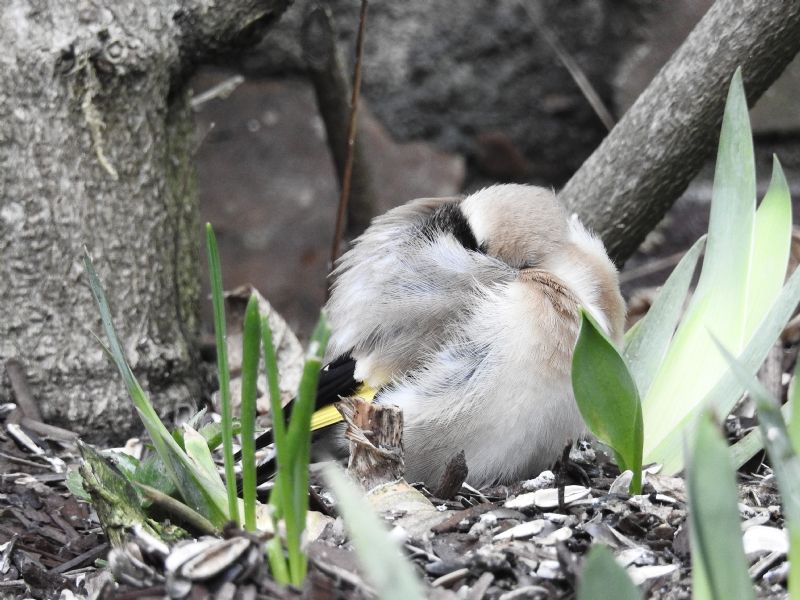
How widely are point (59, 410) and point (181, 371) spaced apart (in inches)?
13.5

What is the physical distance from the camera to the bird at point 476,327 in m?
2.12

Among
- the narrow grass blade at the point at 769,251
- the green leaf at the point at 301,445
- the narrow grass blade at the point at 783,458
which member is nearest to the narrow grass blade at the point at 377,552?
the green leaf at the point at 301,445

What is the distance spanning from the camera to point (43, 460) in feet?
8.07

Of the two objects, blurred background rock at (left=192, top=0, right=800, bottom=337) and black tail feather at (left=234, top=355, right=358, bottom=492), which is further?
blurred background rock at (left=192, top=0, right=800, bottom=337)

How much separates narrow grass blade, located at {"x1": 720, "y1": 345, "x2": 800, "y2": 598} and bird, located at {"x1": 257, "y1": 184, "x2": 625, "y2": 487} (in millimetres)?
796

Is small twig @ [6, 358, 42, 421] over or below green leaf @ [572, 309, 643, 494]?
below

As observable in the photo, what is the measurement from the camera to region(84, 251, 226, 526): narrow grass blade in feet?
5.58

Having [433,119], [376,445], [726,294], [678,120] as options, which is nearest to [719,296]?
[726,294]

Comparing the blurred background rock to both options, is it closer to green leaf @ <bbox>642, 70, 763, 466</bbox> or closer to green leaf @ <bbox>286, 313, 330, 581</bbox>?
green leaf @ <bbox>642, 70, 763, 466</bbox>

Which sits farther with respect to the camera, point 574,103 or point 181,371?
point 574,103

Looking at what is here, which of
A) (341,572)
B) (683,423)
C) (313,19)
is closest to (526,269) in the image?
(683,423)

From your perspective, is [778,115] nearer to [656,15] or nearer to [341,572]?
[656,15]

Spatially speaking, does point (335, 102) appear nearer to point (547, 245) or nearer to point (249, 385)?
point (547, 245)

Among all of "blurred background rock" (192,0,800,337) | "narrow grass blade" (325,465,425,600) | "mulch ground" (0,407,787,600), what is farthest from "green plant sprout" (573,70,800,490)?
"blurred background rock" (192,0,800,337)
